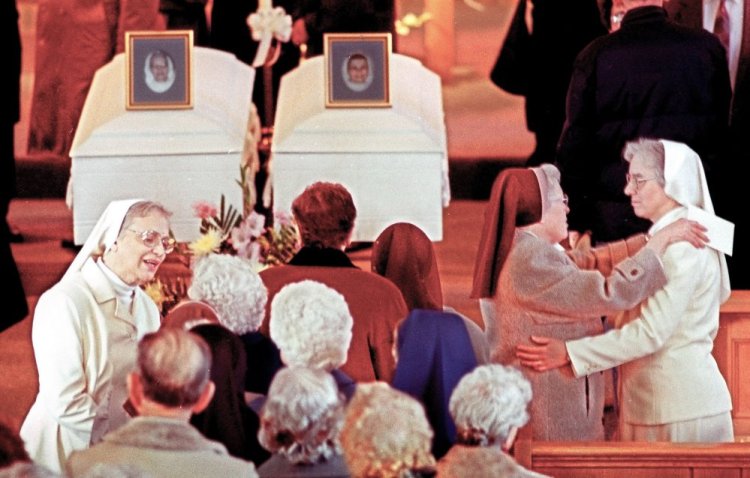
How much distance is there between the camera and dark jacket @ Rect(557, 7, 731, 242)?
7465mm

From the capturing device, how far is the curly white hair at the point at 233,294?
541cm

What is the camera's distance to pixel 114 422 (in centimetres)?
586

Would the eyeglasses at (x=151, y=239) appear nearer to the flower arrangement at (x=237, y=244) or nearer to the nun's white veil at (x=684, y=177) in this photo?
the flower arrangement at (x=237, y=244)

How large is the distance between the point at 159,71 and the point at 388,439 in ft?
15.9

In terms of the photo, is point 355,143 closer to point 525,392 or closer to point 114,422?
point 114,422

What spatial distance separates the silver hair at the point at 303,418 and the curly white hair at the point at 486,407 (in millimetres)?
374

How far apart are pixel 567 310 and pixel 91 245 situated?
1.61 metres

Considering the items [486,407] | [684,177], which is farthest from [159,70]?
[486,407]

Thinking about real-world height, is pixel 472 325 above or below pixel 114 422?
above

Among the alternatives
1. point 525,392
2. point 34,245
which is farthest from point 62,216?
point 525,392

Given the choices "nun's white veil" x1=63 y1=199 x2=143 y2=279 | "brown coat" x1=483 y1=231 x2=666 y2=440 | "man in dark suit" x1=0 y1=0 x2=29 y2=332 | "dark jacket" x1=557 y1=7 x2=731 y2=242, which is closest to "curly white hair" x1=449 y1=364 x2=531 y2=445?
"brown coat" x1=483 y1=231 x2=666 y2=440

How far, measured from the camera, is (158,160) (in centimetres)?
877

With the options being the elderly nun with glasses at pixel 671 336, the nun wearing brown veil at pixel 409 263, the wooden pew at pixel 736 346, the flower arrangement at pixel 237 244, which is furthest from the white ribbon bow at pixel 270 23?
the elderly nun with glasses at pixel 671 336

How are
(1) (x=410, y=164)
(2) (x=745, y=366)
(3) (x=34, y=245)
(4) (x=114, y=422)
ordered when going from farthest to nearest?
(3) (x=34, y=245), (1) (x=410, y=164), (2) (x=745, y=366), (4) (x=114, y=422)
